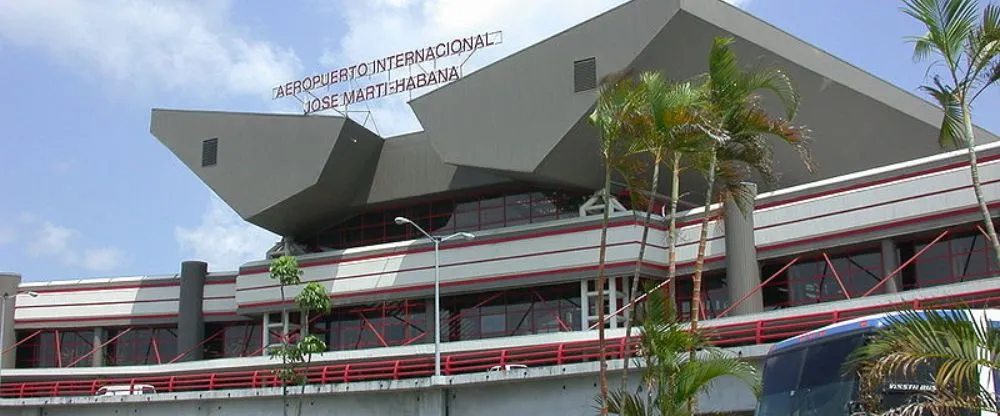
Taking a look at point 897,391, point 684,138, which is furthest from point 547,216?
point 897,391

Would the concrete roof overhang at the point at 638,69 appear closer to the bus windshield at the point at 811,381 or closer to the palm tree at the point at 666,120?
the palm tree at the point at 666,120

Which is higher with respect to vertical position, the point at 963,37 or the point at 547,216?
the point at 547,216

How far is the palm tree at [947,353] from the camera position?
11492mm

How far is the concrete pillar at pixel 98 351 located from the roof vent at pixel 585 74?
31.6 metres

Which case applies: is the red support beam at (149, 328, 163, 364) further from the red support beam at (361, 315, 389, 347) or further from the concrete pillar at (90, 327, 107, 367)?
the red support beam at (361, 315, 389, 347)

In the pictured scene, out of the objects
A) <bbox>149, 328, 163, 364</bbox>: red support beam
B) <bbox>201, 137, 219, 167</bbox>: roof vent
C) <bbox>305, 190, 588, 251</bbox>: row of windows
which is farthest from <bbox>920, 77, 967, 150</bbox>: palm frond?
<bbox>149, 328, 163, 364</bbox>: red support beam

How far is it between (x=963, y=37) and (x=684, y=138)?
4.82 meters

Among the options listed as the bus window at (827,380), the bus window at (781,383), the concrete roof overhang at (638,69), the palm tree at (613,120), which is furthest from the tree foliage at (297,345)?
the bus window at (827,380)

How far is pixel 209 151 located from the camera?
5709 centimetres

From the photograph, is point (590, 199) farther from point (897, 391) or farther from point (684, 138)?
point (897, 391)

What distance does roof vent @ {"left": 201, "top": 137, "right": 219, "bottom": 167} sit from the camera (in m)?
56.9

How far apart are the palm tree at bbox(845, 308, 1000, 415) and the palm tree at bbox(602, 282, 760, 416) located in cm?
604

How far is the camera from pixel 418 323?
179ft

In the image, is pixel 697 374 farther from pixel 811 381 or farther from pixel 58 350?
pixel 58 350
